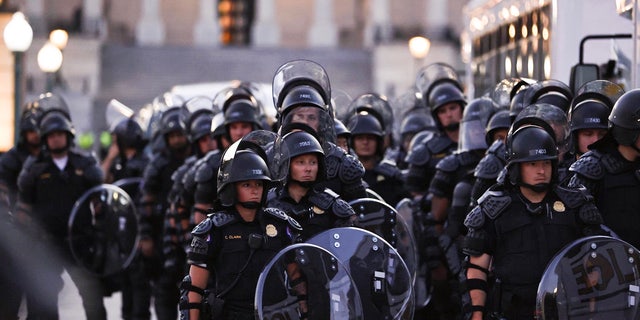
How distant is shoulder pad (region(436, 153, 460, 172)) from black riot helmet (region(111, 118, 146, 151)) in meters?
5.58

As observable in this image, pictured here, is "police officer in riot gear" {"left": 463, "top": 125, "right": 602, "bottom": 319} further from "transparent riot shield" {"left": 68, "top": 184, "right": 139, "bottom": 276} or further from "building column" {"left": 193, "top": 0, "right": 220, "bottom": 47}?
"building column" {"left": 193, "top": 0, "right": 220, "bottom": 47}

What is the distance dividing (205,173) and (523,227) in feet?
12.6

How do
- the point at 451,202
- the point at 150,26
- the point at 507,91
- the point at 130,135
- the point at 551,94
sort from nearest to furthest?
the point at 551,94
the point at 451,202
the point at 507,91
the point at 130,135
the point at 150,26

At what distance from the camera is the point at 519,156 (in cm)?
905

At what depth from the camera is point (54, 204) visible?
14.1m

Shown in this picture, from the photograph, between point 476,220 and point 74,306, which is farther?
point 74,306

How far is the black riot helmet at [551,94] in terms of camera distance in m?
11.5

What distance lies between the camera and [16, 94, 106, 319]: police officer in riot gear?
45.8 ft

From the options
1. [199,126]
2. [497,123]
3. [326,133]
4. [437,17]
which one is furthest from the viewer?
[437,17]

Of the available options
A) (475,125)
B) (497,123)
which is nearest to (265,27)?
(475,125)

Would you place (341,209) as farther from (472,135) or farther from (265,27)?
(265,27)

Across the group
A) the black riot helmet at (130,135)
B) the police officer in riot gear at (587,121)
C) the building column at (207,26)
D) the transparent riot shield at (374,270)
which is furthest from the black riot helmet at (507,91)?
the building column at (207,26)

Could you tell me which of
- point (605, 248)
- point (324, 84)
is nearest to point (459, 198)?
point (324, 84)

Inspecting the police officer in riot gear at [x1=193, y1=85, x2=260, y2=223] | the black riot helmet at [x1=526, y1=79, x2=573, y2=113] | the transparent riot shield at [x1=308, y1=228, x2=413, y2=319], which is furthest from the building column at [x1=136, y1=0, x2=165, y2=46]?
the transparent riot shield at [x1=308, y1=228, x2=413, y2=319]
